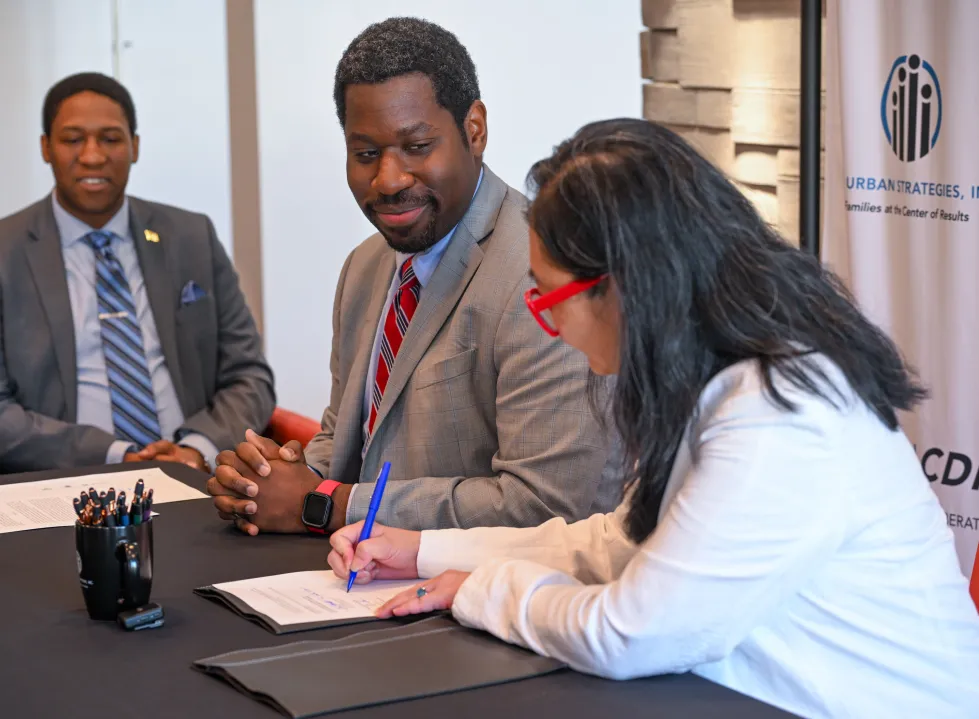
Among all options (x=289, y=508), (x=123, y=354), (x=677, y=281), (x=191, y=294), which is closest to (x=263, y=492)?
(x=289, y=508)

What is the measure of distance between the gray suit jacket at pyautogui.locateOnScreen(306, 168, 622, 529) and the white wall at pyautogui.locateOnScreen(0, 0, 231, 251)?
12.3ft

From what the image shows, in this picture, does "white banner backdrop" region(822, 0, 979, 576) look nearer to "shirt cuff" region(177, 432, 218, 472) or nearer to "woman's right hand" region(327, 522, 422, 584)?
"woman's right hand" region(327, 522, 422, 584)

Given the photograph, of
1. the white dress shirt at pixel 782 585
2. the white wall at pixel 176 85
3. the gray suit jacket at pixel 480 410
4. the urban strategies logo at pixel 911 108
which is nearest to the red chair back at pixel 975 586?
the white dress shirt at pixel 782 585

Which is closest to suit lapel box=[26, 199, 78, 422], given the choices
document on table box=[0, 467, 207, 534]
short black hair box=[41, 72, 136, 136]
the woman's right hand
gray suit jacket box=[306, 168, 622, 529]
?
short black hair box=[41, 72, 136, 136]

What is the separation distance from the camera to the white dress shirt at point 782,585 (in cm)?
129

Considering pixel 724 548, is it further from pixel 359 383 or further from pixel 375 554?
pixel 359 383

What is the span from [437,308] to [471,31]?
11.6 feet

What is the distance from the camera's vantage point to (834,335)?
4.64ft

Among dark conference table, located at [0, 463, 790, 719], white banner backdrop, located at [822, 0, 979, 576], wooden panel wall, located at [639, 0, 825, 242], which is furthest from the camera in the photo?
Result: wooden panel wall, located at [639, 0, 825, 242]

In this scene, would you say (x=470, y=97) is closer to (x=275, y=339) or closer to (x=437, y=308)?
(x=437, y=308)

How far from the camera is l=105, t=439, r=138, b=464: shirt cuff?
10.6 ft

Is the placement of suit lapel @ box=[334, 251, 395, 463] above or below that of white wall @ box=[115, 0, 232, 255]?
below

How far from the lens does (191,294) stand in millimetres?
3627

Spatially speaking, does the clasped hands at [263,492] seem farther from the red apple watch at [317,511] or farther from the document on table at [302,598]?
the document on table at [302,598]
